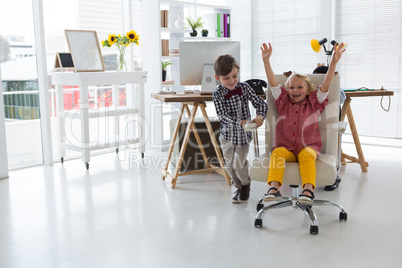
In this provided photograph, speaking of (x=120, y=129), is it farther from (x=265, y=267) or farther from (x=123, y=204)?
(x=265, y=267)

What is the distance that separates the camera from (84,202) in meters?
3.37

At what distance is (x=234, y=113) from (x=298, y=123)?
0.49m

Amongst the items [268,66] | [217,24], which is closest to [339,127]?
[268,66]

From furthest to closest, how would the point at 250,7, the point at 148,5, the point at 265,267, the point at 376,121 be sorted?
1. the point at 250,7
2. the point at 376,121
3. the point at 148,5
4. the point at 265,267

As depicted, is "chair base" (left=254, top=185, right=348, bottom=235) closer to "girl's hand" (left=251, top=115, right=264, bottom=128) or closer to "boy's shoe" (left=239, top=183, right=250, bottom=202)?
"boy's shoe" (left=239, top=183, right=250, bottom=202)

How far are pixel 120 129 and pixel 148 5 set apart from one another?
1525 millimetres

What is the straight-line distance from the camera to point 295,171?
274 cm

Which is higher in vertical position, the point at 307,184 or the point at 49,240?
the point at 307,184

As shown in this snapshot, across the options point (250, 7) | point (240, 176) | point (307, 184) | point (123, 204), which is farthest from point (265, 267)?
point (250, 7)

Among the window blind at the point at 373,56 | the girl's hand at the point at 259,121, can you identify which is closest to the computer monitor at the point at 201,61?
the girl's hand at the point at 259,121

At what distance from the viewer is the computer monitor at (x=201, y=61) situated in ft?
11.9

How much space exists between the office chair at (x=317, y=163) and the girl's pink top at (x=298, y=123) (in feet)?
0.24

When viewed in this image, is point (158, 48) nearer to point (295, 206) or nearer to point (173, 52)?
point (173, 52)

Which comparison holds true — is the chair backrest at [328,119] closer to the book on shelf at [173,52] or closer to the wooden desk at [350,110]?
the wooden desk at [350,110]
